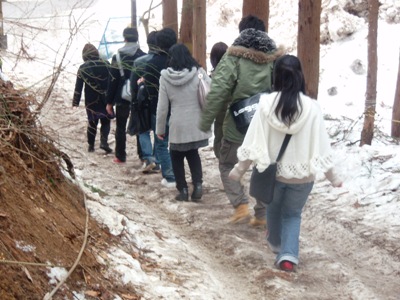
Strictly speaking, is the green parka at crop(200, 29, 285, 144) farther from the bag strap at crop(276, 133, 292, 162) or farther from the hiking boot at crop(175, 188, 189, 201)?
the hiking boot at crop(175, 188, 189, 201)

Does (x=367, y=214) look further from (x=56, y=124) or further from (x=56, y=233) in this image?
(x=56, y=124)

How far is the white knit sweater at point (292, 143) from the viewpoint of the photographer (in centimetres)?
534

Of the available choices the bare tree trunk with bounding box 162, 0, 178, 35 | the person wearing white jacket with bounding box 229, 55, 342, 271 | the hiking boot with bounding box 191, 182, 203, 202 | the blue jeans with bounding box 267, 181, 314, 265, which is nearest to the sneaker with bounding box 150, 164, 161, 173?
the hiking boot with bounding box 191, 182, 203, 202

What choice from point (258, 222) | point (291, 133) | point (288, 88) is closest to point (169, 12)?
point (258, 222)

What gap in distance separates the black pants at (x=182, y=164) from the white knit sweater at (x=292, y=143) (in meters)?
2.41

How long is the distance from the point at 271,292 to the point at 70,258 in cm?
175

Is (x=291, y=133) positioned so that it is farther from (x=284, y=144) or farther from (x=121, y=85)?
(x=121, y=85)

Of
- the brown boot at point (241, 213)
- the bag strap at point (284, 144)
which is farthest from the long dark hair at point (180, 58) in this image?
the bag strap at point (284, 144)

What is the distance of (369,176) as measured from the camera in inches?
321

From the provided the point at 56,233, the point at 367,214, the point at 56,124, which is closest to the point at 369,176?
the point at 367,214

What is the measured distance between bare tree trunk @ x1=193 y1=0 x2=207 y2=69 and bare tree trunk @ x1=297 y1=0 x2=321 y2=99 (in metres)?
4.56

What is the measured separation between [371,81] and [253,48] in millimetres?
4854

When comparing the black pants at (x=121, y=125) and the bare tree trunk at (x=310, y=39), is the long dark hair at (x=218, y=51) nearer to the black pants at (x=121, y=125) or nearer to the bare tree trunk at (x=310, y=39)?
the bare tree trunk at (x=310, y=39)

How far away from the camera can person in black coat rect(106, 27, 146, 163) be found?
937cm
